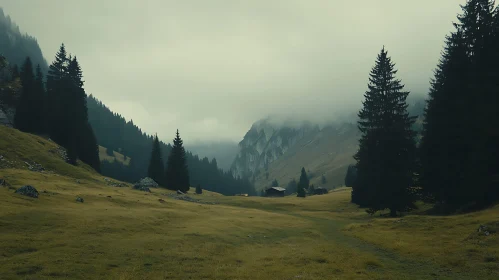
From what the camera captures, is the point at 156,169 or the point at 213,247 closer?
the point at 213,247

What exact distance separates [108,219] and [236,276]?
62.6ft

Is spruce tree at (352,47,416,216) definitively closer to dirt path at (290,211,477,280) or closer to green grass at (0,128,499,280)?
green grass at (0,128,499,280)

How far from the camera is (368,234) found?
37.3m

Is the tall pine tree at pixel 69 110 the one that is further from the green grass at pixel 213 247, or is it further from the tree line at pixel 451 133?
the tree line at pixel 451 133

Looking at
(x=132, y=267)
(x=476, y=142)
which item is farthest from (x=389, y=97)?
(x=132, y=267)

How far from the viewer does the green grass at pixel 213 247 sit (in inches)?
810

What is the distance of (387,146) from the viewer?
5541cm

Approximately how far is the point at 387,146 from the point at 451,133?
1117 centimetres

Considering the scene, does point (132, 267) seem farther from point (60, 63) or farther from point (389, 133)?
point (60, 63)

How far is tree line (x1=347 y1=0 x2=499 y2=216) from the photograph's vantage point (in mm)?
40375

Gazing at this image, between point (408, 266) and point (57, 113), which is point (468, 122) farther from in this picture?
point (57, 113)

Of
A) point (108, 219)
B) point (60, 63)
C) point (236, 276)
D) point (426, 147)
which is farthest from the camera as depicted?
point (60, 63)

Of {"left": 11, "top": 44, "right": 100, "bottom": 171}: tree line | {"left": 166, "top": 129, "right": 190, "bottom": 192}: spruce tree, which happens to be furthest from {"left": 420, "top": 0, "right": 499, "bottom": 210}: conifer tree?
{"left": 11, "top": 44, "right": 100, "bottom": 171}: tree line

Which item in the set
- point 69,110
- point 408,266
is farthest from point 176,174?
point 408,266
